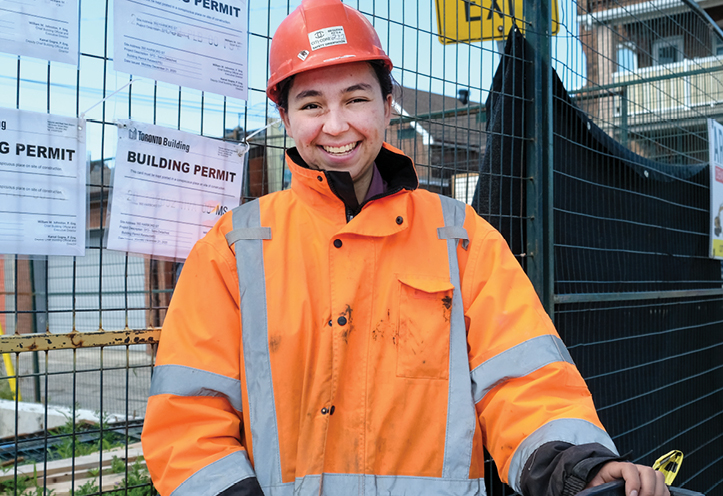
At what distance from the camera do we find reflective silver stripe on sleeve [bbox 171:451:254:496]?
4.95 feet

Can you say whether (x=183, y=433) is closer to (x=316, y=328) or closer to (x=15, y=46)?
(x=316, y=328)

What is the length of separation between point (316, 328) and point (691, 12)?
4.24m

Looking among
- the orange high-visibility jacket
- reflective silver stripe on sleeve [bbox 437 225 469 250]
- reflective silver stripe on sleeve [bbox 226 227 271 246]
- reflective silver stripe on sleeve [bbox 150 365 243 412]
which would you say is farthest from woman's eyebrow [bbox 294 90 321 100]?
reflective silver stripe on sleeve [bbox 150 365 243 412]

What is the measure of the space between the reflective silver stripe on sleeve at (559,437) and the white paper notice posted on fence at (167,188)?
133 cm

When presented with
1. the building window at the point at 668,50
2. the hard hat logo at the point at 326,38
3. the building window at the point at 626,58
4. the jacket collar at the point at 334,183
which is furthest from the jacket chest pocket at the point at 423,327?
the building window at the point at 668,50

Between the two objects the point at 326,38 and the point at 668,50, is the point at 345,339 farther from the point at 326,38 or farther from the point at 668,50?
the point at 668,50

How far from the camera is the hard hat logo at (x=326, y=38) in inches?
72.9

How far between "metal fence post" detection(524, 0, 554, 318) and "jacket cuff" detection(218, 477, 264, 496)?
6.31 feet

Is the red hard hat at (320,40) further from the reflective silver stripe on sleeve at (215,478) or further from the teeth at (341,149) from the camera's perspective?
the reflective silver stripe on sleeve at (215,478)

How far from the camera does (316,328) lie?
1773 millimetres

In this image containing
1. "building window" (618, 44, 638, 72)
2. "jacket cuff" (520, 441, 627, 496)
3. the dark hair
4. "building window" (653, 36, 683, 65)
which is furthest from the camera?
"building window" (653, 36, 683, 65)

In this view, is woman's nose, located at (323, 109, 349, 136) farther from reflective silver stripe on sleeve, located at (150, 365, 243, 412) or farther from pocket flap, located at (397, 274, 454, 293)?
reflective silver stripe on sleeve, located at (150, 365, 243, 412)

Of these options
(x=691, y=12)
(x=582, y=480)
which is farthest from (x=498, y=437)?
(x=691, y=12)

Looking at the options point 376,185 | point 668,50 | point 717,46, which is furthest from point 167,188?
point 717,46
